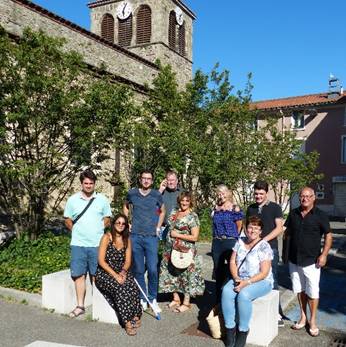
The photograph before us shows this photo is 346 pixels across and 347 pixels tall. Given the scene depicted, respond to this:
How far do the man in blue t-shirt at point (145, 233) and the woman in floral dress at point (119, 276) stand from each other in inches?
12.5

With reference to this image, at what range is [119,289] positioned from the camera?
5.40 m

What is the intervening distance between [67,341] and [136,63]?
52.2 ft

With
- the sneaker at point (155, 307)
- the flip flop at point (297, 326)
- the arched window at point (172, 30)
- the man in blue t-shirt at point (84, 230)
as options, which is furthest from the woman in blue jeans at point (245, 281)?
the arched window at point (172, 30)

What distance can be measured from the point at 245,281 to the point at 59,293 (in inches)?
101

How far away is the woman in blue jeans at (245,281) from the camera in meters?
4.73

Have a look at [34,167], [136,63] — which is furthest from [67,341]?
[136,63]

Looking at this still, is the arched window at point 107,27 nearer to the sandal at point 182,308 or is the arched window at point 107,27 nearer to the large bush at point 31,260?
the large bush at point 31,260

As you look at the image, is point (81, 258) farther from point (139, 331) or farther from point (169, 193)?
point (169, 193)

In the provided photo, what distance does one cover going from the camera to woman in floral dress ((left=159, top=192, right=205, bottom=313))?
5930 mm

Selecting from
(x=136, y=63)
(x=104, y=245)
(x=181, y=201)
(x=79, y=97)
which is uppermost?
(x=136, y=63)

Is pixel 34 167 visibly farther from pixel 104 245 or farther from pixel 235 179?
pixel 235 179

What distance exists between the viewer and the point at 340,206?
30719 millimetres

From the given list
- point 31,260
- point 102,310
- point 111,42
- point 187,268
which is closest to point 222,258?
point 187,268

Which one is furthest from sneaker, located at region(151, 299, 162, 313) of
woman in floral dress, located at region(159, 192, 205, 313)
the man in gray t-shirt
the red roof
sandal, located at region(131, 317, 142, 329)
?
the red roof
